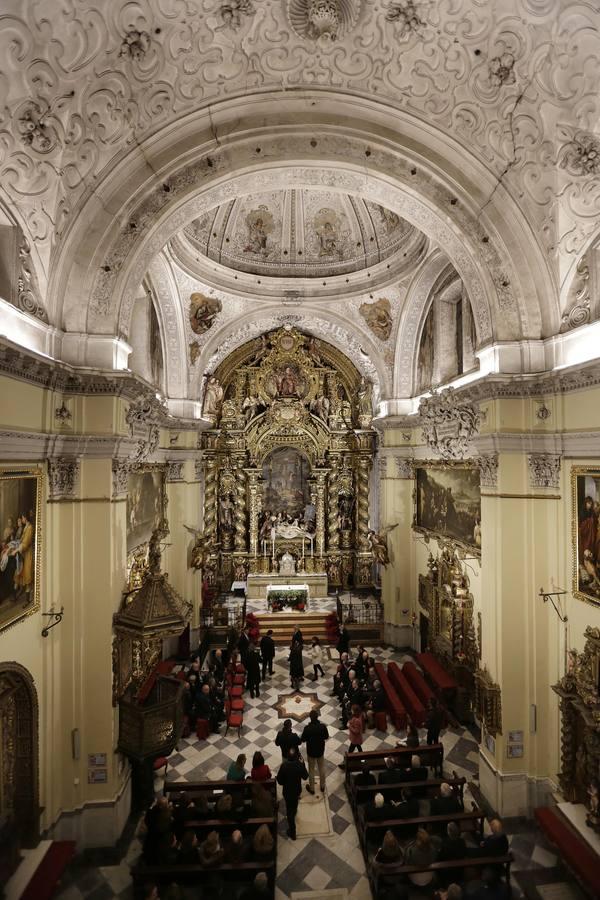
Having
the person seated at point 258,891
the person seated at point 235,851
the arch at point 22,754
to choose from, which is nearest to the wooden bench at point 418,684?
the person seated at point 235,851

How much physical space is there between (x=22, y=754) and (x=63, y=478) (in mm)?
3957

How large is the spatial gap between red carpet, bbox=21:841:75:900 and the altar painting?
12.9 m

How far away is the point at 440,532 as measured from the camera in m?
12.0

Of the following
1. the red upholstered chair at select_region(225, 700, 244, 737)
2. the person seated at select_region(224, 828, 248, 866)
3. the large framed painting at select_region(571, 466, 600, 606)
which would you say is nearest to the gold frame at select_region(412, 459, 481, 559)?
the large framed painting at select_region(571, 466, 600, 606)

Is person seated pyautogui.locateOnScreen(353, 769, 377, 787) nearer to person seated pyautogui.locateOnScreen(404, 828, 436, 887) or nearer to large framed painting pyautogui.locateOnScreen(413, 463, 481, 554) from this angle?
person seated pyautogui.locateOnScreen(404, 828, 436, 887)

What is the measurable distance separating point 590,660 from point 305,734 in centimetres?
476

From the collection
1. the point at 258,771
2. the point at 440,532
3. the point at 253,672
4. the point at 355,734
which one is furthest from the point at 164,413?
the point at 355,734

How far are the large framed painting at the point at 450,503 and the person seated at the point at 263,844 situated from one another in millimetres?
6094

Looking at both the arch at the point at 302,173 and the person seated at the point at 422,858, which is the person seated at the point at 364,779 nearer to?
the person seated at the point at 422,858

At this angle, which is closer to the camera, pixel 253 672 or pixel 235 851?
pixel 235 851

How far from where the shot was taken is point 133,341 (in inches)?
480

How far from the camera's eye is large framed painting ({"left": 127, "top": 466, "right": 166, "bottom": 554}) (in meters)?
9.88

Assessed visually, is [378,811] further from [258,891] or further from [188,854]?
[188,854]

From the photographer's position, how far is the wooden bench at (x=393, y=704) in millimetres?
10062
